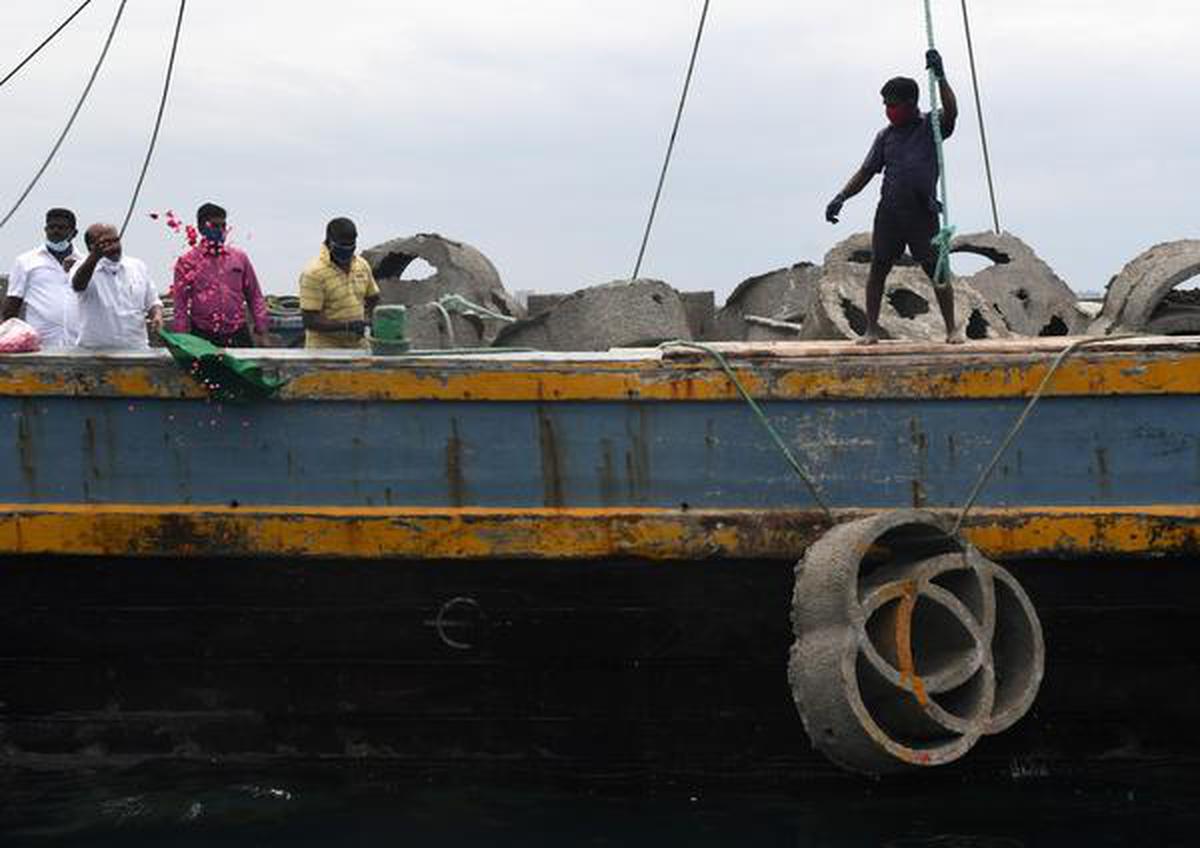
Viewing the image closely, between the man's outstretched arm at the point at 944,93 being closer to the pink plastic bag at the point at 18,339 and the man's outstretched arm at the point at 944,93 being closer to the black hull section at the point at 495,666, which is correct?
the black hull section at the point at 495,666

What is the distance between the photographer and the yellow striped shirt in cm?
762

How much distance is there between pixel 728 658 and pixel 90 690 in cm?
242

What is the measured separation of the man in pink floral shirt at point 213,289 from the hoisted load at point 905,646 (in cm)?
315

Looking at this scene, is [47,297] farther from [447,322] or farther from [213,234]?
[447,322]

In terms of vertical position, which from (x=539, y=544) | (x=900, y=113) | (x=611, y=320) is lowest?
(x=539, y=544)

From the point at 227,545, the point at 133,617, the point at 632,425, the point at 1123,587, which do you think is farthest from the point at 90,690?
the point at 1123,587

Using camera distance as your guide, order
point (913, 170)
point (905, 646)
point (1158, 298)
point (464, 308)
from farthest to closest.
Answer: point (464, 308), point (1158, 298), point (913, 170), point (905, 646)

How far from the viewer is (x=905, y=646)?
218 inches

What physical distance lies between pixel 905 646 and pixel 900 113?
2177mm

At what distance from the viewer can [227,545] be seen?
610 cm

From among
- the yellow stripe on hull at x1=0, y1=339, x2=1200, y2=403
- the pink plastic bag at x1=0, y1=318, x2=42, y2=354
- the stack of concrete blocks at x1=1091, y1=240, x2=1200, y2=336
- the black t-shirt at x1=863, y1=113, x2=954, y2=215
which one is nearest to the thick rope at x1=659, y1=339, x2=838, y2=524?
the yellow stripe on hull at x1=0, y1=339, x2=1200, y2=403

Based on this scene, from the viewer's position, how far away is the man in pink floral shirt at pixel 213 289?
7.57m

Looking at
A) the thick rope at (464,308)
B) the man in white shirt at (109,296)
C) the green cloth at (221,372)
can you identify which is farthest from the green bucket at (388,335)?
the thick rope at (464,308)

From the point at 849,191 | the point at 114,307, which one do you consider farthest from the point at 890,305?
the point at 114,307
